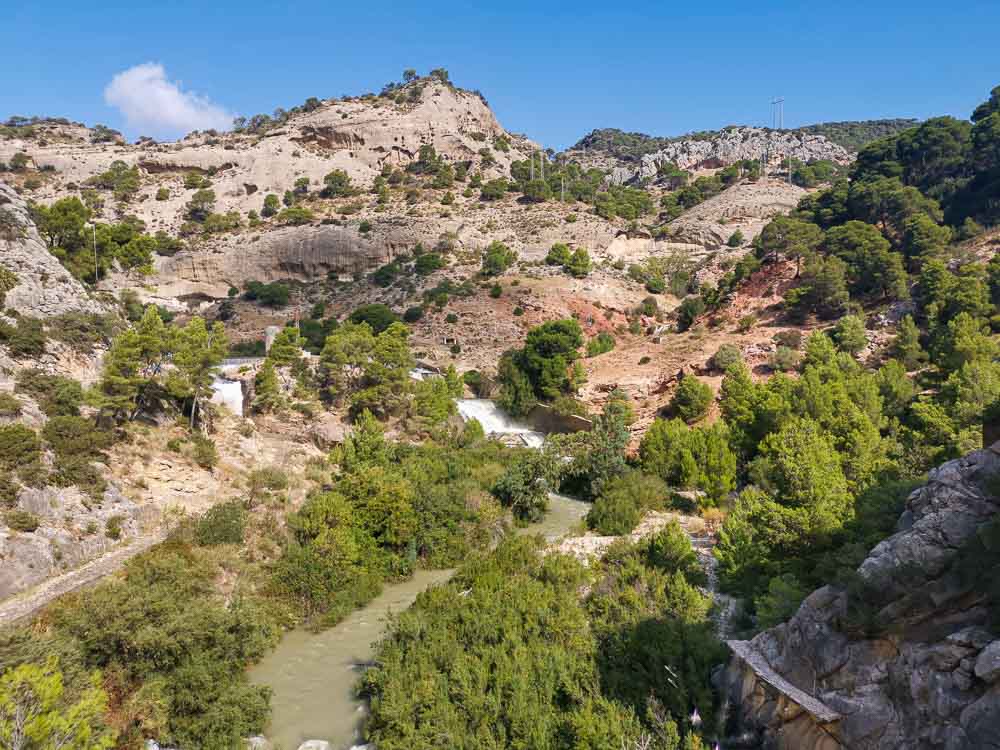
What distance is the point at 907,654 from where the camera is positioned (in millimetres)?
8164

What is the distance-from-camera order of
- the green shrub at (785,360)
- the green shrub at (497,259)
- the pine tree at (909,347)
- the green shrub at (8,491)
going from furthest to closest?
the green shrub at (497,259) < the green shrub at (785,360) < the pine tree at (909,347) < the green shrub at (8,491)

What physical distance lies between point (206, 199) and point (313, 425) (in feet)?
207

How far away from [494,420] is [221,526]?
74.9ft

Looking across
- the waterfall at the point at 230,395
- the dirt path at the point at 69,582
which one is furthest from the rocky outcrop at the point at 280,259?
the dirt path at the point at 69,582

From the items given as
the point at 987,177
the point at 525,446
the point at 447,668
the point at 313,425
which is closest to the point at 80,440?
the point at 313,425

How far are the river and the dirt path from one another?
517 cm

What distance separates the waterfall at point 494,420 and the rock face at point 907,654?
28498 mm

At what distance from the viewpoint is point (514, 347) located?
5081 centimetres

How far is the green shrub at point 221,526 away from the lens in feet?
63.5

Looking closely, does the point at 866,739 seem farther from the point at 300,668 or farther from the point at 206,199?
the point at 206,199

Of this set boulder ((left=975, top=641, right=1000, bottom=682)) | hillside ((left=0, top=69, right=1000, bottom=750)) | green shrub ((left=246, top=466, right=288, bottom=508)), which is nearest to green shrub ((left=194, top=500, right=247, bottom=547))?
hillside ((left=0, top=69, right=1000, bottom=750))

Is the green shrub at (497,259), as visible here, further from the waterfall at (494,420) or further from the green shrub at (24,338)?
the green shrub at (24,338)

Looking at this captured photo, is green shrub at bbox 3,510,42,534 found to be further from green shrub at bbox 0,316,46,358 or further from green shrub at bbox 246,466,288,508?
green shrub at bbox 0,316,46,358

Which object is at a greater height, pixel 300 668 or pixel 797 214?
pixel 797 214
